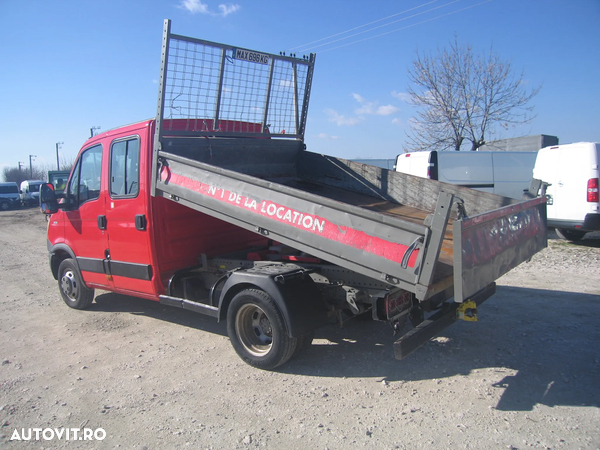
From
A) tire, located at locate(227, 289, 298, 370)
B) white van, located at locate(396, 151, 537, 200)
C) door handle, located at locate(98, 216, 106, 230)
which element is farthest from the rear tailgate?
white van, located at locate(396, 151, 537, 200)

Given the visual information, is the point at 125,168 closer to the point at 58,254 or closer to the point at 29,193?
the point at 58,254

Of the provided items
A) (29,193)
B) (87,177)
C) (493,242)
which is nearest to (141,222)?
(87,177)

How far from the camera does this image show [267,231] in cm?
404

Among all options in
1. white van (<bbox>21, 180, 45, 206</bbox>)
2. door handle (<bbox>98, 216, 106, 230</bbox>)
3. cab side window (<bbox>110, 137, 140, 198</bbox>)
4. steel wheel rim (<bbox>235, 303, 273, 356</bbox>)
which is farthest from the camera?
white van (<bbox>21, 180, 45, 206</bbox>)

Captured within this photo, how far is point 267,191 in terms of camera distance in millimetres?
3969

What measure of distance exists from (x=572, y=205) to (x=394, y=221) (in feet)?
28.2

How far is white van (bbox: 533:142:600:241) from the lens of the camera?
948 cm

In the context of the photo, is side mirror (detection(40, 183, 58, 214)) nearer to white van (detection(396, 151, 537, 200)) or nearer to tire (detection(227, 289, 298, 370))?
tire (detection(227, 289, 298, 370))

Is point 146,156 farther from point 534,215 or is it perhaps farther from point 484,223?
point 534,215

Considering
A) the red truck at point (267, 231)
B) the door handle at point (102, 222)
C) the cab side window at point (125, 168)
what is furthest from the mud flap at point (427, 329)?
the door handle at point (102, 222)

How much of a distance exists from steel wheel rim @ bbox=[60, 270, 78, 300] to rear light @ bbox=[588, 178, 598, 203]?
10.1 meters

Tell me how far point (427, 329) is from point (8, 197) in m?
39.2

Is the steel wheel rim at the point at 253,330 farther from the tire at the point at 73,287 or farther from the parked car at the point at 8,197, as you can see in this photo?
the parked car at the point at 8,197

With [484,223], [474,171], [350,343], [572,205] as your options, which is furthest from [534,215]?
[474,171]
